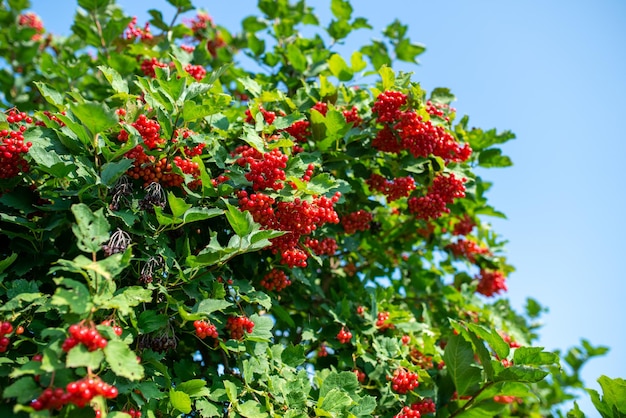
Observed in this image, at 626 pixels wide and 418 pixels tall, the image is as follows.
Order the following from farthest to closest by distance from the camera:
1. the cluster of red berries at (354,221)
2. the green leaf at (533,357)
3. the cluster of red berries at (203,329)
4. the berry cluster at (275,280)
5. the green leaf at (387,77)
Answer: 1. the cluster of red berries at (354,221)
2. the green leaf at (387,77)
3. the berry cluster at (275,280)
4. the green leaf at (533,357)
5. the cluster of red berries at (203,329)

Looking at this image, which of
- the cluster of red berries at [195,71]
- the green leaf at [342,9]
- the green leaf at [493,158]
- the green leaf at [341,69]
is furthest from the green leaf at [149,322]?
the green leaf at [342,9]

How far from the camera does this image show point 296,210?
2.80m

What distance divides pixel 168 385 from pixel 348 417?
2.98 ft

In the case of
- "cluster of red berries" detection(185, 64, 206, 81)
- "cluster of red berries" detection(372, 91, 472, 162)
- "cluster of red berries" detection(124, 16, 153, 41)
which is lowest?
"cluster of red berries" detection(372, 91, 472, 162)

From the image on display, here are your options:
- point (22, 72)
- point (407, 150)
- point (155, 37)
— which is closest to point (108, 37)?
point (155, 37)

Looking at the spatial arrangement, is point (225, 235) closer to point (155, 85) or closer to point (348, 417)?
point (155, 85)

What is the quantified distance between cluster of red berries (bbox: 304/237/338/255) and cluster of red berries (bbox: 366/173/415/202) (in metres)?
0.53

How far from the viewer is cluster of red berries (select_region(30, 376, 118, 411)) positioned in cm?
180

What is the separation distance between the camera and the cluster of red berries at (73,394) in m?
1.80

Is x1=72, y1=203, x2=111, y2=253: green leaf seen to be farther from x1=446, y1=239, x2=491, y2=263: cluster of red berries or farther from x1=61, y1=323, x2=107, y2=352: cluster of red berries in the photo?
x1=446, y1=239, x2=491, y2=263: cluster of red berries

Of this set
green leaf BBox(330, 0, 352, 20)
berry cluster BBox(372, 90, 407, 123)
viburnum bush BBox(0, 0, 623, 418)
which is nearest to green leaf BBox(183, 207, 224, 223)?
viburnum bush BBox(0, 0, 623, 418)

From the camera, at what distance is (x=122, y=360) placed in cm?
192

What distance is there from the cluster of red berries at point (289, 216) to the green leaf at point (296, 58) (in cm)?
182

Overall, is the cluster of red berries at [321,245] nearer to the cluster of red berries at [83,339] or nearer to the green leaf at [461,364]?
the green leaf at [461,364]
